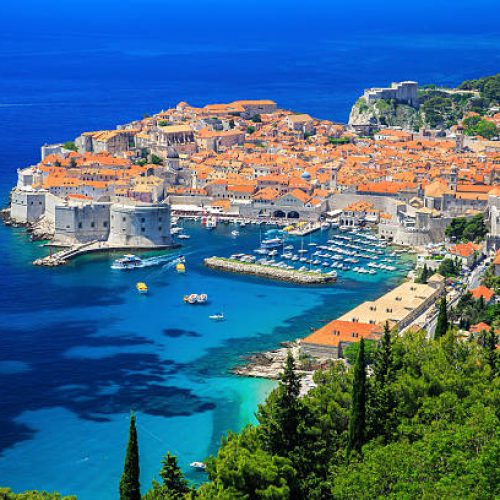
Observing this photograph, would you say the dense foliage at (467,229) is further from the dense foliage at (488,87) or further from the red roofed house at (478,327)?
the dense foliage at (488,87)

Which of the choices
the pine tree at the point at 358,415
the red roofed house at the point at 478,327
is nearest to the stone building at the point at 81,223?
the red roofed house at the point at 478,327

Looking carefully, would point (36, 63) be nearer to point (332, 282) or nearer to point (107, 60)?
point (107, 60)

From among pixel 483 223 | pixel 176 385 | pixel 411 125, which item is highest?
pixel 411 125

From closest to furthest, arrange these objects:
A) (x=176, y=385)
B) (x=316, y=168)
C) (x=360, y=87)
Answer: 1. (x=176, y=385)
2. (x=316, y=168)
3. (x=360, y=87)

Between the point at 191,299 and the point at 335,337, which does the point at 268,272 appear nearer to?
the point at 191,299

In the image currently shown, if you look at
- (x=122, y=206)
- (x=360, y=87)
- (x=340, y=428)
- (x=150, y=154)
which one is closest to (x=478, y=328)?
(x=340, y=428)

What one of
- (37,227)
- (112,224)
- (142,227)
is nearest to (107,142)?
(37,227)

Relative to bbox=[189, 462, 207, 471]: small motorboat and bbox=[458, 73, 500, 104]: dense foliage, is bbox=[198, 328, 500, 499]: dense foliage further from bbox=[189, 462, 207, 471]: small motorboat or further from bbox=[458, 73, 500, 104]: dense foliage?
bbox=[458, 73, 500, 104]: dense foliage
